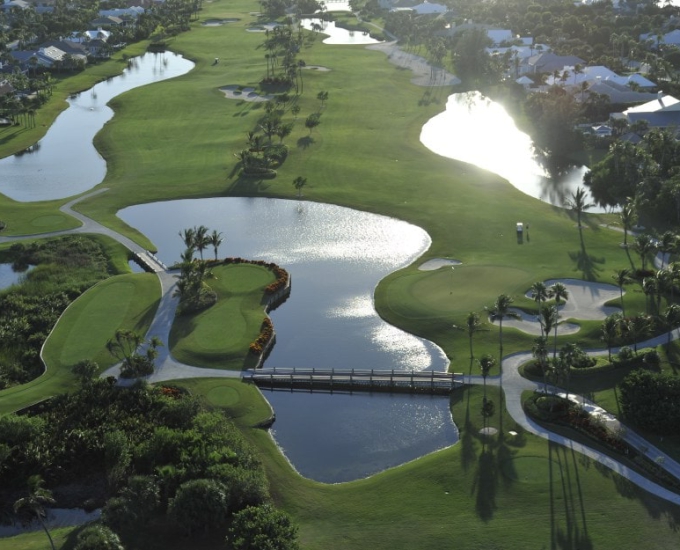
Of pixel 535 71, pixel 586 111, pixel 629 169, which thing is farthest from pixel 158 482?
pixel 535 71

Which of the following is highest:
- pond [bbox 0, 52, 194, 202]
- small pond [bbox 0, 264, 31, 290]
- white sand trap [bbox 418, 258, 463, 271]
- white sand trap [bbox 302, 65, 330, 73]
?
white sand trap [bbox 302, 65, 330, 73]

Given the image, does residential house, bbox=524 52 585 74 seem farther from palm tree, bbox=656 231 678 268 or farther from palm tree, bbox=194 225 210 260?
palm tree, bbox=194 225 210 260

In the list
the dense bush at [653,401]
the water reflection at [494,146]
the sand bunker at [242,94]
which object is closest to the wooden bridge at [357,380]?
the dense bush at [653,401]

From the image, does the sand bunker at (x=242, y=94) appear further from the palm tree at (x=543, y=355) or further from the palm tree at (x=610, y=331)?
the palm tree at (x=543, y=355)

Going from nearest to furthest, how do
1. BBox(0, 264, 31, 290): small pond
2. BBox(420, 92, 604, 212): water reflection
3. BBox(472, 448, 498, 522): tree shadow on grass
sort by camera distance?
1. BBox(472, 448, 498, 522): tree shadow on grass
2. BBox(0, 264, 31, 290): small pond
3. BBox(420, 92, 604, 212): water reflection

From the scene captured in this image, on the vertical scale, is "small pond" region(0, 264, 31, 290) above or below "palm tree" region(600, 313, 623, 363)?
below

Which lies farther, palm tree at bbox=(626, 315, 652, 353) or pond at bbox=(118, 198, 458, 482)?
palm tree at bbox=(626, 315, 652, 353)

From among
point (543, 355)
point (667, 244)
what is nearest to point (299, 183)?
point (667, 244)

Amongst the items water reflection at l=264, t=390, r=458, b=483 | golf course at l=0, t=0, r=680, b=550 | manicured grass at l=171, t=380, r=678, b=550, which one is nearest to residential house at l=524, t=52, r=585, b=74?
golf course at l=0, t=0, r=680, b=550
